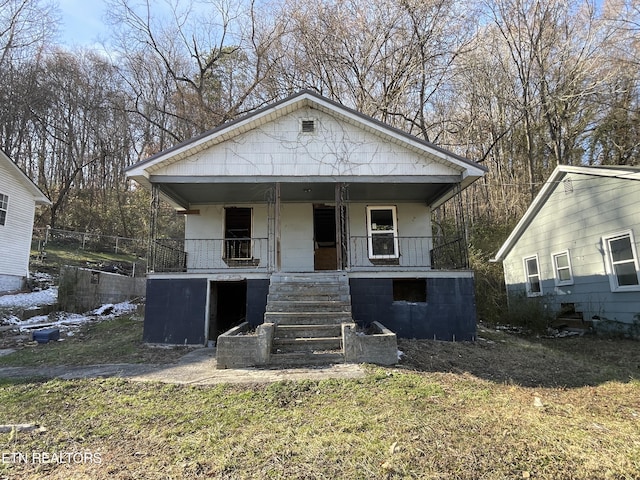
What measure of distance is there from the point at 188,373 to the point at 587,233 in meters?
11.1

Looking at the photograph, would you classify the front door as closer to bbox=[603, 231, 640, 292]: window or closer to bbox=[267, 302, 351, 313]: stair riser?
bbox=[267, 302, 351, 313]: stair riser

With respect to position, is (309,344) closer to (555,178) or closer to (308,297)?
(308,297)

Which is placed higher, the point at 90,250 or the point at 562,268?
the point at 90,250

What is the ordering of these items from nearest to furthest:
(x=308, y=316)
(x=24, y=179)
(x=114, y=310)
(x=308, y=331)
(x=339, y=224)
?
(x=308, y=331)
(x=308, y=316)
(x=339, y=224)
(x=114, y=310)
(x=24, y=179)

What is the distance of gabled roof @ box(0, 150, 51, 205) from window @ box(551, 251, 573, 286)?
20.2 m

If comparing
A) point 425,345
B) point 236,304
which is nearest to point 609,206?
point 425,345

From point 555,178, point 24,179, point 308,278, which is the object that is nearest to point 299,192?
point 308,278

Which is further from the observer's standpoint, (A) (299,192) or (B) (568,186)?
(B) (568,186)

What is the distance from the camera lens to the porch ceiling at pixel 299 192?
9.98m

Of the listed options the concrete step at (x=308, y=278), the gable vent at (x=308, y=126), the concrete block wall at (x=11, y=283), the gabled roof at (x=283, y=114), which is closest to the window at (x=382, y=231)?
the gabled roof at (x=283, y=114)

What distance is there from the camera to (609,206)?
32.1 feet

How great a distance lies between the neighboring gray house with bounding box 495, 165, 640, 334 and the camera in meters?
9.24

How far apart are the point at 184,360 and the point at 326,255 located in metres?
6.42

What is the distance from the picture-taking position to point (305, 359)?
6246 mm
